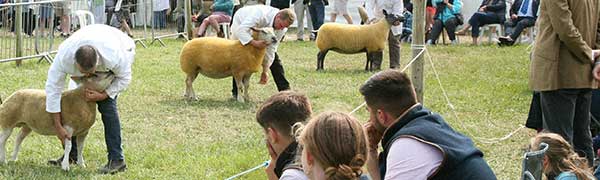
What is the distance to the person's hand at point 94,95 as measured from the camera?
6973 millimetres

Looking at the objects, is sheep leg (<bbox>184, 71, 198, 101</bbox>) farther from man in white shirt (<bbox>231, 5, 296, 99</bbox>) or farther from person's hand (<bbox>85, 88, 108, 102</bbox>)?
person's hand (<bbox>85, 88, 108, 102</bbox>)

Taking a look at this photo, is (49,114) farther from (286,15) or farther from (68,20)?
(68,20)

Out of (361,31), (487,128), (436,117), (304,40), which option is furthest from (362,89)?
(304,40)

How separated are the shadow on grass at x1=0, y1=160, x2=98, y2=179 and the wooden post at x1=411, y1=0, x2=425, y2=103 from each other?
9.63 ft

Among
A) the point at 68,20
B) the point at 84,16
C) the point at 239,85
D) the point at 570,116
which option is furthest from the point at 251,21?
the point at 68,20

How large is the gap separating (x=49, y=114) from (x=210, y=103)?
13.4 feet

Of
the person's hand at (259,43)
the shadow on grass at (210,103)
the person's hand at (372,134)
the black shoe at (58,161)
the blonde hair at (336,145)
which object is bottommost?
the shadow on grass at (210,103)

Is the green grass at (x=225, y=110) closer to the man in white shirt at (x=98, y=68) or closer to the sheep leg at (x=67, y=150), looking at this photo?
the sheep leg at (x=67, y=150)

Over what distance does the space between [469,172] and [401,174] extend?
11.4 inches

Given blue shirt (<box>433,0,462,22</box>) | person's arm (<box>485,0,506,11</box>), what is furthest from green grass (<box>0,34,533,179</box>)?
person's arm (<box>485,0,506,11</box>)

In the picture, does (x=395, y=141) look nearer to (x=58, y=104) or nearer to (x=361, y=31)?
(x=58, y=104)

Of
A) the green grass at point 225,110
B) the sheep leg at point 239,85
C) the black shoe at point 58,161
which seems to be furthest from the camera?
the sheep leg at point 239,85

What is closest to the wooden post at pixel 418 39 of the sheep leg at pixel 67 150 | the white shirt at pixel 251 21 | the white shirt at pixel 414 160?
the white shirt at pixel 251 21

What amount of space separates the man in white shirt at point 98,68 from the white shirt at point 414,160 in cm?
316
